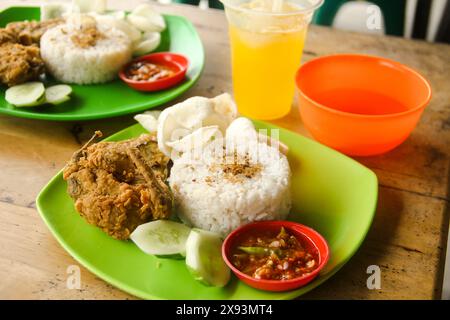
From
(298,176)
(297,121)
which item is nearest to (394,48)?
(297,121)

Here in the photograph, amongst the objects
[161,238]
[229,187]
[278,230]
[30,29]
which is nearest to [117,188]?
[161,238]

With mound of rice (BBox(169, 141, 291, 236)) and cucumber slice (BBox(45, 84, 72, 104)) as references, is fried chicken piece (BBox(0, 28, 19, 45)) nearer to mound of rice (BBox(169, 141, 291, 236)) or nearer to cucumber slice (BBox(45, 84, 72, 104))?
cucumber slice (BBox(45, 84, 72, 104))

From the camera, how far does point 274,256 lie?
162 centimetres

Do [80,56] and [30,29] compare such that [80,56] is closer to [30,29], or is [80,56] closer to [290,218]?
[30,29]

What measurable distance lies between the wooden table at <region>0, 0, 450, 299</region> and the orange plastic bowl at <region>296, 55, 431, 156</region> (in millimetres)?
172

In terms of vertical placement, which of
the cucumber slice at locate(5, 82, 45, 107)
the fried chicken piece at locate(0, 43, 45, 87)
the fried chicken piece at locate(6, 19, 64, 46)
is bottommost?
the cucumber slice at locate(5, 82, 45, 107)

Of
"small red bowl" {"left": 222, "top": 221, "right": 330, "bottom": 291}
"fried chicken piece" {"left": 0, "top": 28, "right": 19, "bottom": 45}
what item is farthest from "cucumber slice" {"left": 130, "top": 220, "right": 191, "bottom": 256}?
"fried chicken piece" {"left": 0, "top": 28, "right": 19, "bottom": 45}

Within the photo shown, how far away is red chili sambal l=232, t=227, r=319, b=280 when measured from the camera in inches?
→ 62.2

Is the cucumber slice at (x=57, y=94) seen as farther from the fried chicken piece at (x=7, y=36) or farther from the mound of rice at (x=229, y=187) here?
the mound of rice at (x=229, y=187)

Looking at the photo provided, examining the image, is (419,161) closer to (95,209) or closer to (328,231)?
(328,231)

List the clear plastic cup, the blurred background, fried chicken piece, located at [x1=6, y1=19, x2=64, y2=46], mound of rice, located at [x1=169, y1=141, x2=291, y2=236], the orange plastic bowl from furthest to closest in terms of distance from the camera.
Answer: the blurred background
fried chicken piece, located at [x1=6, y1=19, x2=64, y2=46]
the clear plastic cup
the orange plastic bowl
mound of rice, located at [x1=169, y1=141, x2=291, y2=236]

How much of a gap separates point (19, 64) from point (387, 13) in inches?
115

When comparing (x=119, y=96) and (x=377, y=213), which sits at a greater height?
(x=119, y=96)

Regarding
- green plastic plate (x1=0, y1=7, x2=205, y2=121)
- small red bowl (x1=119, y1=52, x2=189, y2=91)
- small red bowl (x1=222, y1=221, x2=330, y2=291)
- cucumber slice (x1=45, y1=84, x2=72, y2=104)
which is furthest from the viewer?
small red bowl (x1=119, y1=52, x2=189, y2=91)
